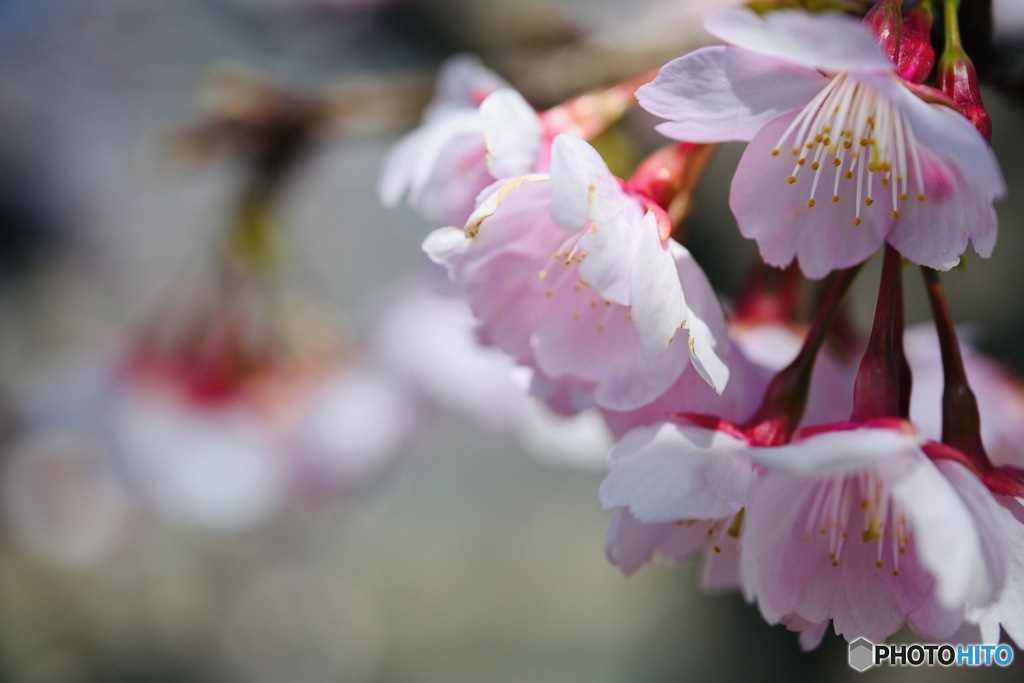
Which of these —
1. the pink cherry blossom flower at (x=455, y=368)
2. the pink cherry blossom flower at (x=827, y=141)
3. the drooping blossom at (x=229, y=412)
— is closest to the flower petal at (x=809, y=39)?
the pink cherry blossom flower at (x=827, y=141)

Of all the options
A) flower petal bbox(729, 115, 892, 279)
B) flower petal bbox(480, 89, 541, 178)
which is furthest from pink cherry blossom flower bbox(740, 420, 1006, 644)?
flower petal bbox(480, 89, 541, 178)

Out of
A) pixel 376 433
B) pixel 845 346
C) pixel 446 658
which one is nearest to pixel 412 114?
pixel 376 433

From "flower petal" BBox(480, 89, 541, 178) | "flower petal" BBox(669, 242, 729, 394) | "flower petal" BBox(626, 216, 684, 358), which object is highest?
"flower petal" BBox(480, 89, 541, 178)

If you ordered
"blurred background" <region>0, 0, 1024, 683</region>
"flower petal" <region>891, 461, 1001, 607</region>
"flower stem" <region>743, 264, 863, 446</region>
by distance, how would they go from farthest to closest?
A: "blurred background" <region>0, 0, 1024, 683</region> < "flower stem" <region>743, 264, 863, 446</region> < "flower petal" <region>891, 461, 1001, 607</region>

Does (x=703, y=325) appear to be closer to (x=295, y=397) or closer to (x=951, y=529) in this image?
(x=951, y=529)

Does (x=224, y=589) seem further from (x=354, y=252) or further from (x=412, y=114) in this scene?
(x=412, y=114)

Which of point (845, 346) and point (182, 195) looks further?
point (182, 195)

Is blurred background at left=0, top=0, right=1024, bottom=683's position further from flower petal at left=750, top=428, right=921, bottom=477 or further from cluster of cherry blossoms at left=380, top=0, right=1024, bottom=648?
flower petal at left=750, top=428, right=921, bottom=477

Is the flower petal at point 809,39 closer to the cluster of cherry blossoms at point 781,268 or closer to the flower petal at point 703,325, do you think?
the cluster of cherry blossoms at point 781,268
